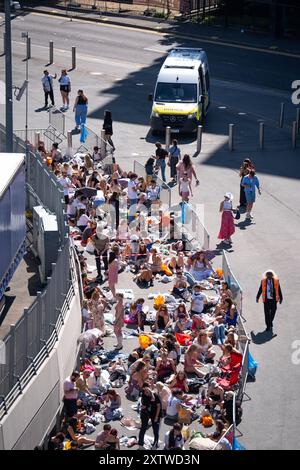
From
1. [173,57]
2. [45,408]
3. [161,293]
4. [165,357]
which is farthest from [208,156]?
[45,408]

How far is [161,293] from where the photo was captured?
30375 mm

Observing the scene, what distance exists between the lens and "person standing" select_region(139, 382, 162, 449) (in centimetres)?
2312

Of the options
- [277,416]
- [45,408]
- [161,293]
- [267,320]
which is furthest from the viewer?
[161,293]

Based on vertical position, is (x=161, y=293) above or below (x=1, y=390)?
below

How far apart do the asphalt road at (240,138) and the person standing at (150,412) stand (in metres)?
1.59

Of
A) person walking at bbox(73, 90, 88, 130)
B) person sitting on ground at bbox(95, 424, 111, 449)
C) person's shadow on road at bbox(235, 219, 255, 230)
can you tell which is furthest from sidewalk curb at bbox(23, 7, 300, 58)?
person sitting on ground at bbox(95, 424, 111, 449)

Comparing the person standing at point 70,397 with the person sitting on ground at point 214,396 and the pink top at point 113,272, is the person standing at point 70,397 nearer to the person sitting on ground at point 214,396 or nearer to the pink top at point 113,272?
the person sitting on ground at point 214,396

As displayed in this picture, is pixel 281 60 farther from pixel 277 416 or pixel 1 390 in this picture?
pixel 1 390

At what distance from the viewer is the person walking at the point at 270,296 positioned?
2789cm

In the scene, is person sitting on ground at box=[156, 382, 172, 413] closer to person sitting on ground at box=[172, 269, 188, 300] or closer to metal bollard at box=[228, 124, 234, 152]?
person sitting on ground at box=[172, 269, 188, 300]

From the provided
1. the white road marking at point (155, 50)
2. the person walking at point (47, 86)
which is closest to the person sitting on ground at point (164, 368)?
the person walking at point (47, 86)

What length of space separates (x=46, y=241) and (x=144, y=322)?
9.22ft

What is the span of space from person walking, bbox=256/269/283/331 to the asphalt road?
347 mm
